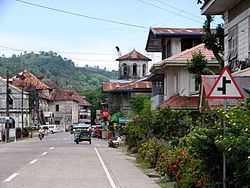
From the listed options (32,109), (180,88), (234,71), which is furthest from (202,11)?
(32,109)

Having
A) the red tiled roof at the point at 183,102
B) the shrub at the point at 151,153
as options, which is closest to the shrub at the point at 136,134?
the red tiled roof at the point at 183,102

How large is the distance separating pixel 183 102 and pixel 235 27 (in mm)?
16908

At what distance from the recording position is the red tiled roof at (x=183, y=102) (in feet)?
120

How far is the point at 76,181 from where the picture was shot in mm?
17438

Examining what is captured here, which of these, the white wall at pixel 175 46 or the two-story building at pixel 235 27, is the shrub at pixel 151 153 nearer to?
Result: the two-story building at pixel 235 27

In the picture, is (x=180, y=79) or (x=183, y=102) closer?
(x=183, y=102)

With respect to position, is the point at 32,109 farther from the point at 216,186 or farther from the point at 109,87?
the point at 216,186

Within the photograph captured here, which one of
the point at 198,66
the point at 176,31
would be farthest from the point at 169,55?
the point at 198,66

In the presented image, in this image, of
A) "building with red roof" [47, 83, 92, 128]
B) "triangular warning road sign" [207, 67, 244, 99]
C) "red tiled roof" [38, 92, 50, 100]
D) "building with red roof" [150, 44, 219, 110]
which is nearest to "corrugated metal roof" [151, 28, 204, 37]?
"building with red roof" [150, 44, 219, 110]

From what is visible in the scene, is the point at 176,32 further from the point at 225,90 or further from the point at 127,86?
the point at 225,90

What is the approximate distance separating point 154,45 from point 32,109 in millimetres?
64856

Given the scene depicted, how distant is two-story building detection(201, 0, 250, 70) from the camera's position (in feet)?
64.4

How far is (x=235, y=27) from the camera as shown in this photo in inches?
830

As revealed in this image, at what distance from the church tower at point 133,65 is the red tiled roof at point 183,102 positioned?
48.0 m
